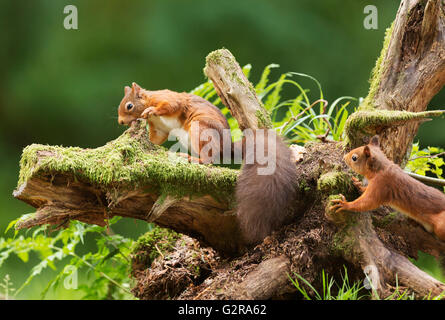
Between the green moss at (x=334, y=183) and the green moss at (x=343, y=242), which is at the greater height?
the green moss at (x=334, y=183)

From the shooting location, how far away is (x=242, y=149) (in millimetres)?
2160

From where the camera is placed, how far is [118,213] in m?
1.95

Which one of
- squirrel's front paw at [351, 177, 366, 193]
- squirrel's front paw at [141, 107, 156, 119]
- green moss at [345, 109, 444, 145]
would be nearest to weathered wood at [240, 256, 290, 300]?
squirrel's front paw at [351, 177, 366, 193]

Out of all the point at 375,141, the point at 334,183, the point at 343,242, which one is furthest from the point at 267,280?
the point at 375,141

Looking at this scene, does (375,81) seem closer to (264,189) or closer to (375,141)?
(375,141)

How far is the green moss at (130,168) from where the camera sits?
67.0 inches

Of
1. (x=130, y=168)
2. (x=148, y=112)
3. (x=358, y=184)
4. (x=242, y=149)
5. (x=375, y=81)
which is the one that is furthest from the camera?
(x=148, y=112)

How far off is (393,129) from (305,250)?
0.72 meters

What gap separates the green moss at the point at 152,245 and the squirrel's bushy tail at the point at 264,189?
1.75ft

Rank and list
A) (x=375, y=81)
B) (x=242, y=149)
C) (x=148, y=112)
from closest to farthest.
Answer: (x=242, y=149)
(x=375, y=81)
(x=148, y=112)

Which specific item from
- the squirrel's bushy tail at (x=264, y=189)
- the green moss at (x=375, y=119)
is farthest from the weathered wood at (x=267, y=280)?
the green moss at (x=375, y=119)

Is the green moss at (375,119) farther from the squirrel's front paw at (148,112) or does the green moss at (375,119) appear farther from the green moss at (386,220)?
the squirrel's front paw at (148,112)

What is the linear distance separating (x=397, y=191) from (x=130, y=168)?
3.57 feet

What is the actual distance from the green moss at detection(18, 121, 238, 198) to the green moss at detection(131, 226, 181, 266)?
59 centimetres
